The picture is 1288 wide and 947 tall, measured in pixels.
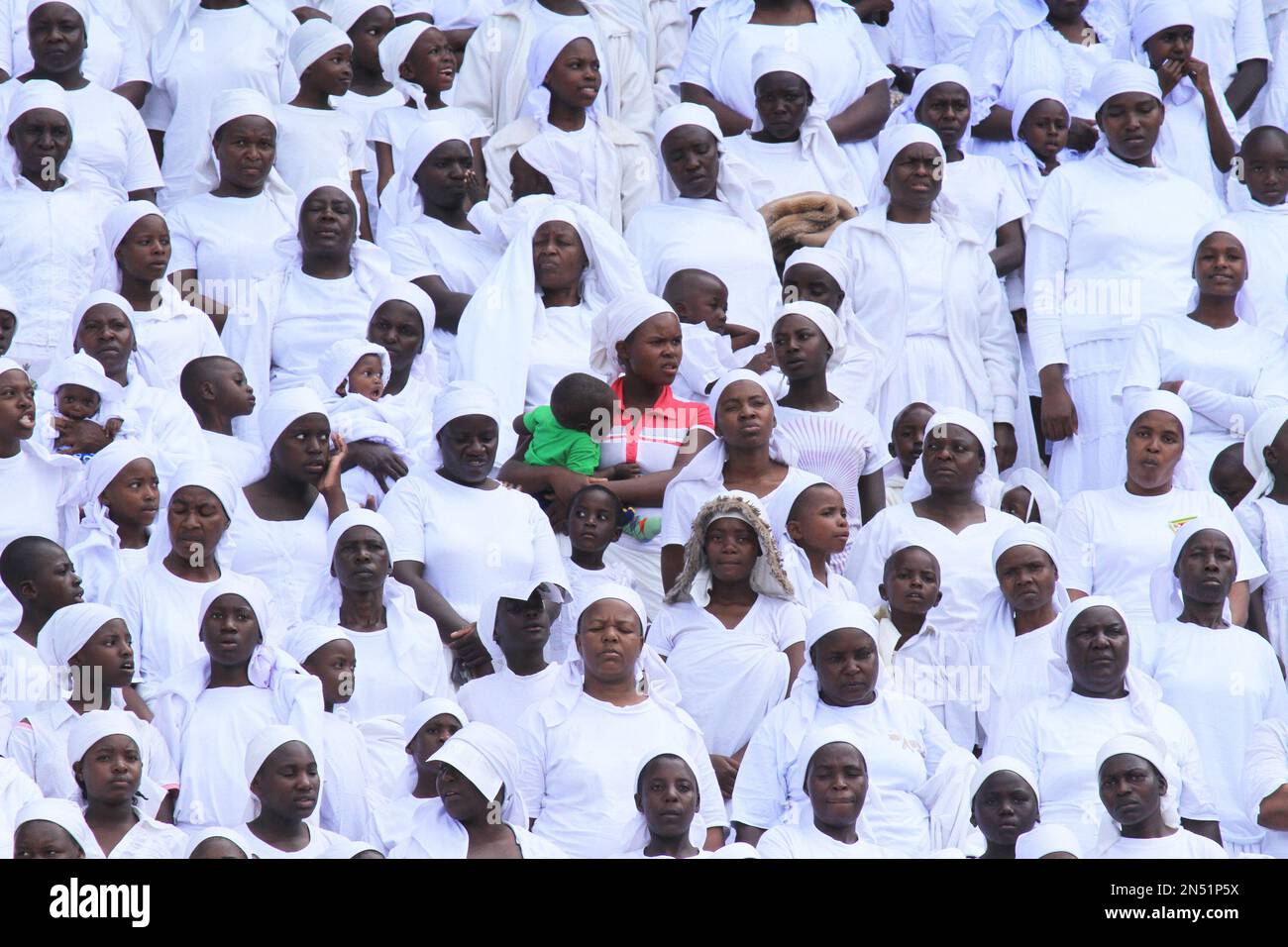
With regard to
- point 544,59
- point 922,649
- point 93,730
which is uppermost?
point 544,59

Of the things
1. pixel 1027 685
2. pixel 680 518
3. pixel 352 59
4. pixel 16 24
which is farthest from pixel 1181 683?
pixel 16 24

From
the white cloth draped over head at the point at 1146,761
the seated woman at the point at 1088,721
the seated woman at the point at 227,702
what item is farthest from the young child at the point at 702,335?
the white cloth draped over head at the point at 1146,761

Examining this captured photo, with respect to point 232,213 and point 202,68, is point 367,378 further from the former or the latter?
point 202,68

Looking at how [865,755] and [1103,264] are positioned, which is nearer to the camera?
[865,755]

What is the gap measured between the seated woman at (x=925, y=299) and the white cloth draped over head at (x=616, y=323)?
1.14 m

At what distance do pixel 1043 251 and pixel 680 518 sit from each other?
110 inches

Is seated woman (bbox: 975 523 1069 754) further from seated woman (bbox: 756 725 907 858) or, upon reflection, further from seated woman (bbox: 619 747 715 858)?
seated woman (bbox: 619 747 715 858)

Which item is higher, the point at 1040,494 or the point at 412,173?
the point at 412,173

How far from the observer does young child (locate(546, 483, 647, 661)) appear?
10.8 meters

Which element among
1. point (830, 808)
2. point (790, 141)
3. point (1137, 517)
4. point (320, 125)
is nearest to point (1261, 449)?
point (1137, 517)

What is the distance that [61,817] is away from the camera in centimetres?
891

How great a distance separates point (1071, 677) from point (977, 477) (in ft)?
4.47

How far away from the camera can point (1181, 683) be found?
10633 mm

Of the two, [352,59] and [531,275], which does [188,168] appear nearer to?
[352,59]
